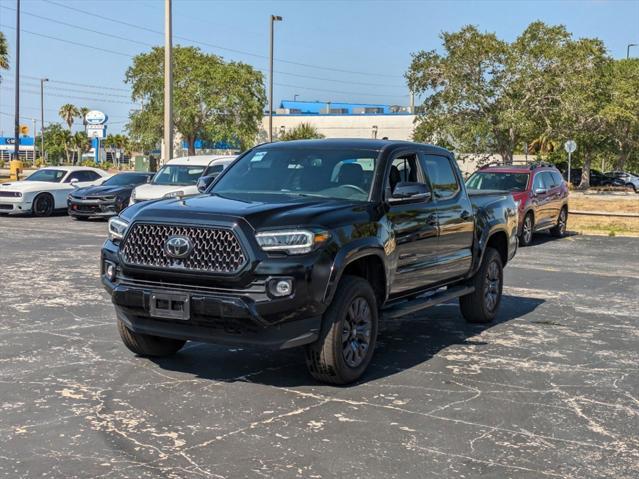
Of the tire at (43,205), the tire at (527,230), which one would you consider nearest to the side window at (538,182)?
the tire at (527,230)

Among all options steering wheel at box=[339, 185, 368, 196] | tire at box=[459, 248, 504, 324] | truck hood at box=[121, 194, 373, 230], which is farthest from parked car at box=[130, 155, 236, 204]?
truck hood at box=[121, 194, 373, 230]

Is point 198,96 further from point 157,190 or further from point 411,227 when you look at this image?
point 411,227

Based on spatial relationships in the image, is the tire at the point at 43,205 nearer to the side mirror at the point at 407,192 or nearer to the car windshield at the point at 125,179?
the car windshield at the point at 125,179

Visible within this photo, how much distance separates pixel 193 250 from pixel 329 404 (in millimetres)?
1443

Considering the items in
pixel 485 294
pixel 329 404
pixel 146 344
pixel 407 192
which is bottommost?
pixel 329 404

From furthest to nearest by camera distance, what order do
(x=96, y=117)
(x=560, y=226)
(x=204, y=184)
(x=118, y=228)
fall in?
(x=96, y=117) < (x=560, y=226) < (x=204, y=184) < (x=118, y=228)

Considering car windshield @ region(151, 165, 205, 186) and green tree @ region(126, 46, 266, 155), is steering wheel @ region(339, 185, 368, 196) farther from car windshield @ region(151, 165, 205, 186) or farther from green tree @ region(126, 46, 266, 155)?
green tree @ region(126, 46, 266, 155)

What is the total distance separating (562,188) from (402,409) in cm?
1595

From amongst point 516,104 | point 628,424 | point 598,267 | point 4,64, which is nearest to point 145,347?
point 628,424

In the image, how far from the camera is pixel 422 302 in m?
7.46

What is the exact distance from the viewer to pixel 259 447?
4840mm

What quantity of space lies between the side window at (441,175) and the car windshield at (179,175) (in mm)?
12628

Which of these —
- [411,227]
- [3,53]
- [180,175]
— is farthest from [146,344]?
[3,53]

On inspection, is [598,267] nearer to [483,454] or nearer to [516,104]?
[483,454]
